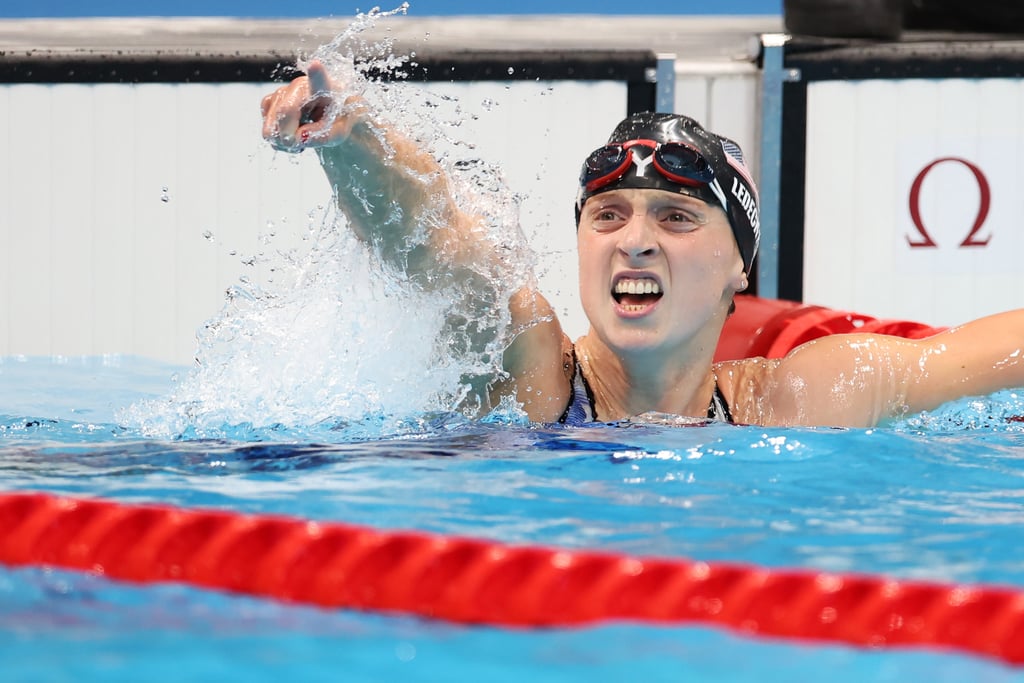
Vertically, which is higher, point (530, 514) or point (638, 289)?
point (638, 289)

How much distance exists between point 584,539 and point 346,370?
4.77ft

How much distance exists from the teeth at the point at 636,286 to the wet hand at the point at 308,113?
2.42 ft

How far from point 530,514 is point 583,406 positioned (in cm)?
98

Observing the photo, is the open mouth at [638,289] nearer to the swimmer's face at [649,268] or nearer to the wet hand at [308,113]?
the swimmer's face at [649,268]

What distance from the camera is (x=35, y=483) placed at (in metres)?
2.01

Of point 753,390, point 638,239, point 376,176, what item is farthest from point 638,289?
point 376,176

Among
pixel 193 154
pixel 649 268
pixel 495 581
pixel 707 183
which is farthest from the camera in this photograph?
pixel 193 154

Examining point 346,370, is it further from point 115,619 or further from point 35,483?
point 115,619

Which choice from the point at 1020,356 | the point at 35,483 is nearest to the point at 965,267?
the point at 1020,356

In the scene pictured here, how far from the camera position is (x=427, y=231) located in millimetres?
2422

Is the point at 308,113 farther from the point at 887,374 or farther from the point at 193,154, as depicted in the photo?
the point at 193,154

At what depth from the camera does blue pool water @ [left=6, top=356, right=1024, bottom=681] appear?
1106 mm

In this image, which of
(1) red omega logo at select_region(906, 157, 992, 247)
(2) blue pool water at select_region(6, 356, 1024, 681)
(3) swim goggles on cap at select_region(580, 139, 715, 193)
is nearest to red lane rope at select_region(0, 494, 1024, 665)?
(2) blue pool water at select_region(6, 356, 1024, 681)

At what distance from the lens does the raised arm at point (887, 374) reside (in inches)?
109
